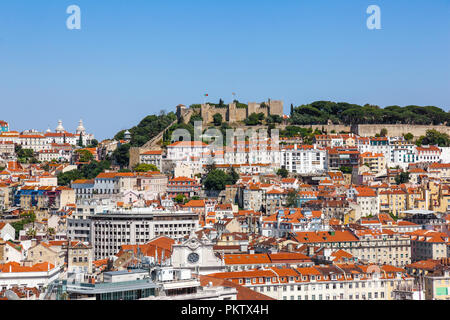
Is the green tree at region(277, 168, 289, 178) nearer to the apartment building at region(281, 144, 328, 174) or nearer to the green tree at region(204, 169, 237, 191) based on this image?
the apartment building at region(281, 144, 328, 174)

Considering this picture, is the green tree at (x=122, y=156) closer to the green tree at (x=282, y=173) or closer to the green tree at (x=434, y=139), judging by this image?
the green tree at (x=282, y=173)

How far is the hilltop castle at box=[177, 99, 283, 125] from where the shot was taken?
52.5 m

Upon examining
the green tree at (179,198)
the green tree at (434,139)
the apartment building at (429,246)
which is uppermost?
the green tree at (434,139)

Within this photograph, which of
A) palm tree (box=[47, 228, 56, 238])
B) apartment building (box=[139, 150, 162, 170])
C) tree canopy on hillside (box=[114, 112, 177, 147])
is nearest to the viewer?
palm tree (box=[47, 228, 56, 238])

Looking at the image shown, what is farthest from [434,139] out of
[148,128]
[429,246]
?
[429,246]

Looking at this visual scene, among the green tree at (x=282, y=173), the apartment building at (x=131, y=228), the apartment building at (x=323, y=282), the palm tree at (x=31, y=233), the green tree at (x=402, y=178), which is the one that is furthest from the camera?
the green tree at (x=282, y=173)

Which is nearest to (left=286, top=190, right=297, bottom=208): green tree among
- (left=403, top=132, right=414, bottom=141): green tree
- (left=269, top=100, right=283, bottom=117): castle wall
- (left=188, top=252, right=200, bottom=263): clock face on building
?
(left=403, top=132, right=414, bottom=141): green tree

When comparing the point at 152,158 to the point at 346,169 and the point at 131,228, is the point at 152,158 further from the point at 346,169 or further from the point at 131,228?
the point at 131,228

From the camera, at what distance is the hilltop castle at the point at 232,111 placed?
5247 cm

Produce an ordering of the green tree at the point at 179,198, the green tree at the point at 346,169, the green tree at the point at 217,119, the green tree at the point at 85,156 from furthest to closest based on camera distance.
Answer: the green tree at the point at 217,119
the green tree at the point at 85,156
the green tree at the point at 346,169
the green tree at the point at 179,198

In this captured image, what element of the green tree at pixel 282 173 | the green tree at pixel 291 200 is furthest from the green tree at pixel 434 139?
the green tree at pixel 291 200

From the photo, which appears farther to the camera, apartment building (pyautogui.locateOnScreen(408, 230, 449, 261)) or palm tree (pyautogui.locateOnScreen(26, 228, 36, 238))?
palm tree (pyautogui.locateOnScreen(26, 228, 36, 238))

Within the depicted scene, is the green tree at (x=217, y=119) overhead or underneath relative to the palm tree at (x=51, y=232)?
overhead
